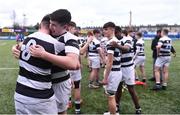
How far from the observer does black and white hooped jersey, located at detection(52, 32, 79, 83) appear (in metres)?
4.40

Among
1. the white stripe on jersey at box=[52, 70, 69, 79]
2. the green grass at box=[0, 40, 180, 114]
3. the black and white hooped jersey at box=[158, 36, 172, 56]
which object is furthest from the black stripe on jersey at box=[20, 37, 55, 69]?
the black and white hooped jersey at box=[158, 36, 172, 56]

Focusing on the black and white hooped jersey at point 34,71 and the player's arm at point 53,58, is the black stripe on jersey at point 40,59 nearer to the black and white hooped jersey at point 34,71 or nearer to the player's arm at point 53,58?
the black and white hooped jersey at point 34,71

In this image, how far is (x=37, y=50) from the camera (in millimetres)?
4035

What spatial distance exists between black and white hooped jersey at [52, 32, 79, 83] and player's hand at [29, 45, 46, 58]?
41cm

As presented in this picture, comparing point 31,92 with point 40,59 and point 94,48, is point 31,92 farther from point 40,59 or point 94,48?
point 94,48

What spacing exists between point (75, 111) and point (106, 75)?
1.68m

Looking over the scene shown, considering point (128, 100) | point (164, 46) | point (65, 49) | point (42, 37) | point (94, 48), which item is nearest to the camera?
point (42, 37)

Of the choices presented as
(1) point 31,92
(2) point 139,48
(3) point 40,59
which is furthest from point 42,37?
(2) point 139,48

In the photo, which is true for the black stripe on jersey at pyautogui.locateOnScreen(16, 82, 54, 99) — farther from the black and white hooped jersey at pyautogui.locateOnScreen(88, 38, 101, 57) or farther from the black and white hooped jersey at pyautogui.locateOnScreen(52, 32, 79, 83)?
the black and white hooped jersey at pyautogui.locateOnScreen(88, 38, 101, 57)

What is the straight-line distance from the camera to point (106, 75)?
7355 mm

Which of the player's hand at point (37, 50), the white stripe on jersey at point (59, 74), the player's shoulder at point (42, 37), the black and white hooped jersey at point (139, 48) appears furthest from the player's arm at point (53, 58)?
the black and white hooped jersey at point (139, 48)

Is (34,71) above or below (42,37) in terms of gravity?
below

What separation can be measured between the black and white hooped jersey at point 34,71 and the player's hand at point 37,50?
0.49 feet

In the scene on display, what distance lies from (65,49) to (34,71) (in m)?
0.47
